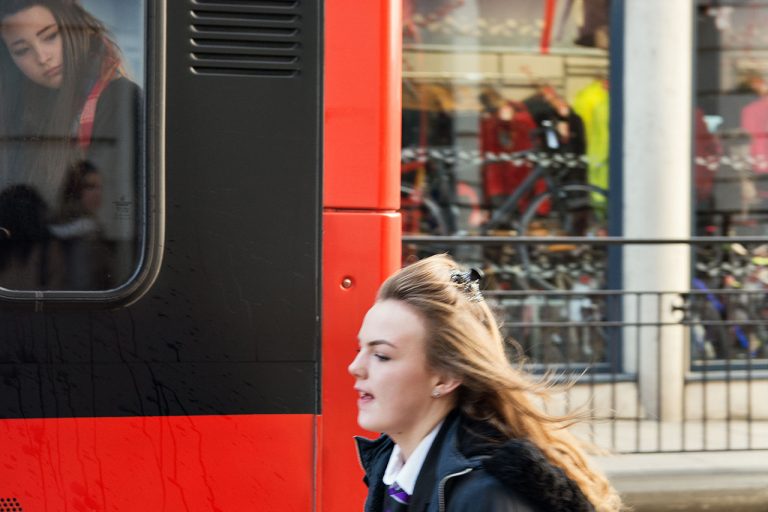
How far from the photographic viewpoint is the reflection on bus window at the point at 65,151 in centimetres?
294

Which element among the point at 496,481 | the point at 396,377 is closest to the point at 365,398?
the point at 396,377

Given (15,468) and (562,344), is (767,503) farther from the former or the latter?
(15,468)

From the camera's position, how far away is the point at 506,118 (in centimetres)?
879

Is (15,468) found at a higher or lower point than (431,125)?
lower

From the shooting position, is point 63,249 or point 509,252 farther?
point 509,252

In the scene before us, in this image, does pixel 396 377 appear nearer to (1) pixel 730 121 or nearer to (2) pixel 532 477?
(2) pixel 532 477

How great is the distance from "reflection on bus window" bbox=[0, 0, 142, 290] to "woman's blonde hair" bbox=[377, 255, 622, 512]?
0.98 meters

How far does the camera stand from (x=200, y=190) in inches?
118

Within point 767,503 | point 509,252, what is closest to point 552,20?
Answer: point 509,252

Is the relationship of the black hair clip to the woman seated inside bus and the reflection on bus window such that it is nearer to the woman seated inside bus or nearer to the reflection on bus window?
the woman seated inside bus

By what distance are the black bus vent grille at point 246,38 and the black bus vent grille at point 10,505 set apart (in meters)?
1.11

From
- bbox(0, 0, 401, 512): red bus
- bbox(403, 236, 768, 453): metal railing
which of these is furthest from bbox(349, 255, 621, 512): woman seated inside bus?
bbox(403, 236, 768, 453): metal railing

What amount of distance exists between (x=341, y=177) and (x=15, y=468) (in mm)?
1044

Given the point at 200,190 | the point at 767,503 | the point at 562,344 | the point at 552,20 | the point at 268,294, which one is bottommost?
the point at 767,503
